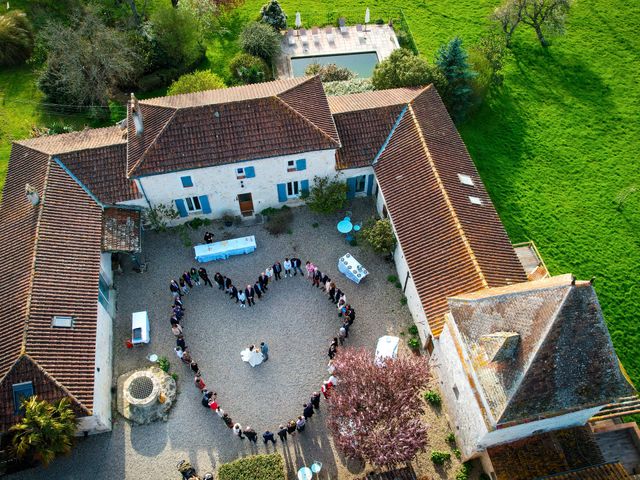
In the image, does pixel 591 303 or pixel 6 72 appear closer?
→ pixel 591 303

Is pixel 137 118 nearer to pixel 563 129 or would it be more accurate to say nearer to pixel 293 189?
pixel 293 189

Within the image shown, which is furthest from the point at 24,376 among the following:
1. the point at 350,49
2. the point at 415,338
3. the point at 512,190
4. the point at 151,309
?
the point at 350,49

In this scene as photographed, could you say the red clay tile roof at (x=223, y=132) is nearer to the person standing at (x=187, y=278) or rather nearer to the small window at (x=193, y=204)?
the small window at (x=193, y=204)

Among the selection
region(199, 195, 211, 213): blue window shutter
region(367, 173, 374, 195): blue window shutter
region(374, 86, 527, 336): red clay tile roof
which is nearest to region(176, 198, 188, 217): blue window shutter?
region(199, 195, 211, 213): blue window shutter

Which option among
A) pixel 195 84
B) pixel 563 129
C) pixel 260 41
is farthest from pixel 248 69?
pixel 563 129

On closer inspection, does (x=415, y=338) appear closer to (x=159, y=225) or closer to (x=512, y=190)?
(x=512, y=190)

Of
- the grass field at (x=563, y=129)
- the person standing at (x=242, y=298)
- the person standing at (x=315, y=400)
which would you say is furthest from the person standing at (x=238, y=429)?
the grass field at (x=563, y=129)

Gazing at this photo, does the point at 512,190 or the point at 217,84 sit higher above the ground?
the point at 217,84

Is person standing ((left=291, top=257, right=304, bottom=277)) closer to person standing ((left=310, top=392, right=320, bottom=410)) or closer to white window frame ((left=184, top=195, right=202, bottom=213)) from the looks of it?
white window frame ((left=184, top=195, right=202, bottom=213))
